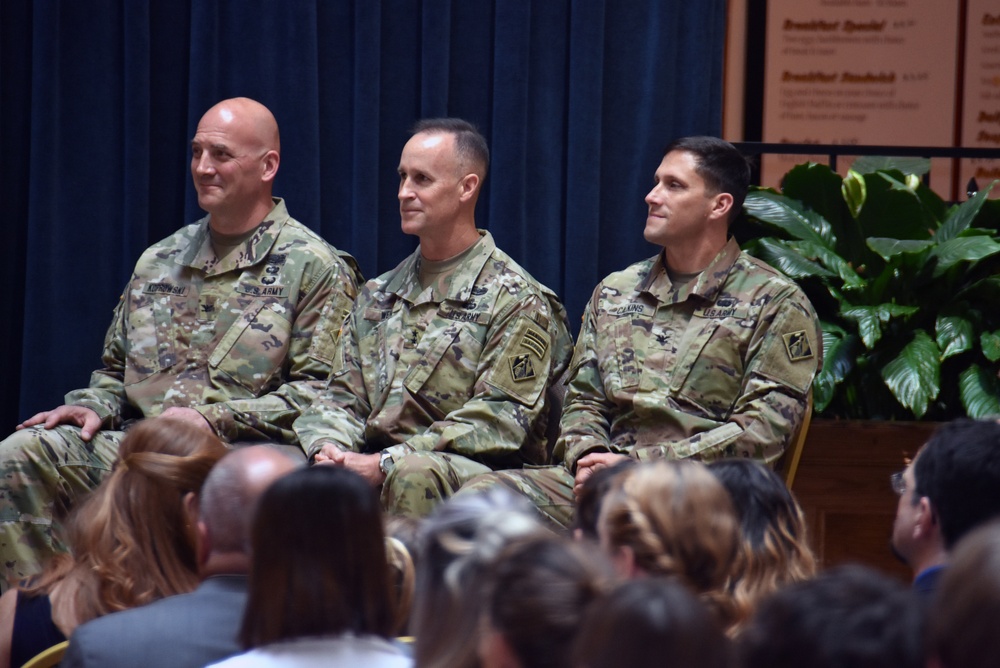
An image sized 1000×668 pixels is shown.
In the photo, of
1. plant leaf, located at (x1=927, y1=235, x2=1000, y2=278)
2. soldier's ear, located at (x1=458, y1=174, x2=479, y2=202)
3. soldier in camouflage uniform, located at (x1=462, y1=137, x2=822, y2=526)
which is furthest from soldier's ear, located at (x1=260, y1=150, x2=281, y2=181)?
plant leaf, located at (x1=927, y1=235, x2=1000, y2=278)

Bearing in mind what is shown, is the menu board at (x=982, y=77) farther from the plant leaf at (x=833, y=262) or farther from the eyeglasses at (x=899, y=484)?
the eyeglasses at (x=899, y=484)

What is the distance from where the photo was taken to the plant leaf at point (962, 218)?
3482 millimetres

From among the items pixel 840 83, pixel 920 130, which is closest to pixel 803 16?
pixel 840 83

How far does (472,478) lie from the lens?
9.68ft

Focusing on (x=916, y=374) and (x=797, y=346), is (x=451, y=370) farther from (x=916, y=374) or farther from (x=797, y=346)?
(x=916, y=374)

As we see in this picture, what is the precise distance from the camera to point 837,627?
0.98 m

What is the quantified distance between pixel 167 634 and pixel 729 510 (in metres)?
0.73

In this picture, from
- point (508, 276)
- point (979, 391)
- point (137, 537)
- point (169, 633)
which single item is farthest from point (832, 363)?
point (169, 633)

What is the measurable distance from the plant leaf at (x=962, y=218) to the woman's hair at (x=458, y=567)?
8.48ft

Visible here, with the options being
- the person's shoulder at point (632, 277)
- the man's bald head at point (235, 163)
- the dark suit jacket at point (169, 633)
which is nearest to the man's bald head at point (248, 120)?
the man's bald head at point (235, 163)

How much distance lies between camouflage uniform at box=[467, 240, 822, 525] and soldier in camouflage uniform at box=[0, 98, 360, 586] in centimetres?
75

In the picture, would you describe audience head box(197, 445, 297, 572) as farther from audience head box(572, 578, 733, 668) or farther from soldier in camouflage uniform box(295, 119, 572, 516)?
soldier in camouflage uniform box(295, 119, 572, 516)

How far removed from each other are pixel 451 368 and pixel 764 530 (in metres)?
1.54

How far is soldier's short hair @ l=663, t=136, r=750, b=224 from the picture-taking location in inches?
131
